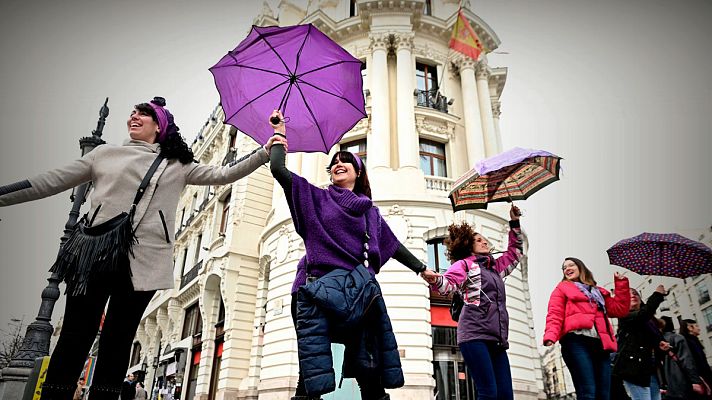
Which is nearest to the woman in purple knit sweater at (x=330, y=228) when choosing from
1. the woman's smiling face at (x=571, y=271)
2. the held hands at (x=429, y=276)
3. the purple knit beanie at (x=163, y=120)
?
the held hands at (x=429, y=276)

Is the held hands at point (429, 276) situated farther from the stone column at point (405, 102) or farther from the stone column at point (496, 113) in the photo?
the stone column at point (496, 113)

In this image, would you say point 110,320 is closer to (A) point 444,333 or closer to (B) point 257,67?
(B) point 257,67

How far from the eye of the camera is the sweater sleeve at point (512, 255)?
4.55 m

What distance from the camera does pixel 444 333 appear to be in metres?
14.3

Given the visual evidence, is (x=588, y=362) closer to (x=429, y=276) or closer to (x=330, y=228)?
(x=429, y=276)

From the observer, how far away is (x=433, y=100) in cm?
1908

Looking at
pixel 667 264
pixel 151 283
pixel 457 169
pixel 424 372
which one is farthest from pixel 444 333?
pixel 151 283

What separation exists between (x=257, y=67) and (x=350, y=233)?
1966 mm

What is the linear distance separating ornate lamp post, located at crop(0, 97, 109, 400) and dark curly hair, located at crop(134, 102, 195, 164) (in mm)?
4266

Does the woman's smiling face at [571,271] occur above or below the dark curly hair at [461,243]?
below

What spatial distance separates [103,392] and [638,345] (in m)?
5.54

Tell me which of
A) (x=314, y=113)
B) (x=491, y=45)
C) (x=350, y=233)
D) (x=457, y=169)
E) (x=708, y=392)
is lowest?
(x=708, y=392)

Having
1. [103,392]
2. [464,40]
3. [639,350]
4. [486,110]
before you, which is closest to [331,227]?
[103,392]

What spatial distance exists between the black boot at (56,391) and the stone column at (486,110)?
17404 mm
